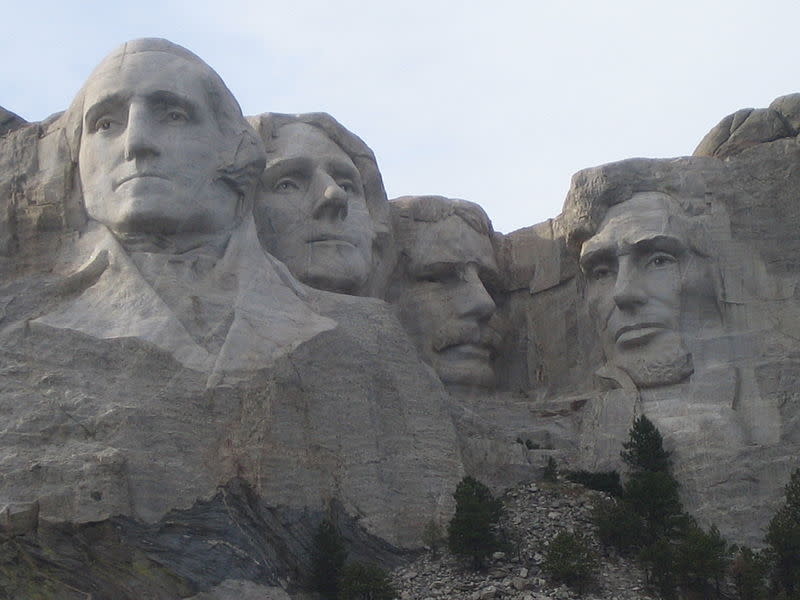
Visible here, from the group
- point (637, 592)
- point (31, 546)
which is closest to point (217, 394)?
point (31, 546)

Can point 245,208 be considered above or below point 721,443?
above

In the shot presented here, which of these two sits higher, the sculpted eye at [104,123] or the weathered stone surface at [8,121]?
the weathered stone surface at [8,121]

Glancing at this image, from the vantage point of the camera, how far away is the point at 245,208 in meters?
24.8

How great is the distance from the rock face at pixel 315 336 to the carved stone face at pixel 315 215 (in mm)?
28

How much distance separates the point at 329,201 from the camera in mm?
25875

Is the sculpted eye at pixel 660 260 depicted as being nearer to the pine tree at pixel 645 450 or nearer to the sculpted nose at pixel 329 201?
the pine tree at pixel 645 450

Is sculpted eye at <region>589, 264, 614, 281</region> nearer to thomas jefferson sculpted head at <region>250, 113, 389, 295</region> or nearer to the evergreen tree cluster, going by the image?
thomas jefferson sculpted head at <region>250, 113, 389, 295</region>

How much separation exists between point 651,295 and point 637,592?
4.07 meters

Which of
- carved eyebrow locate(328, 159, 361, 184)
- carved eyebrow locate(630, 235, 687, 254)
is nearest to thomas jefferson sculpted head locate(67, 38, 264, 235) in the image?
carved eyebrow locate(328, 159, 361, 184)

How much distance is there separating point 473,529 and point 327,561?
1.39 metres

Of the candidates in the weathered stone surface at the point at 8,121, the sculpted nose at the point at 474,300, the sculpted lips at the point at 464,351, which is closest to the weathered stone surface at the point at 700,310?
the sculpted nose at the point at 474,300

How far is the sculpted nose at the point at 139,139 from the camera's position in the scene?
24094mm

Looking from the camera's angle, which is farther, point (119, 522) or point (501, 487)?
point (501, 487)

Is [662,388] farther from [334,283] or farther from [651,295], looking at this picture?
[334,283]
